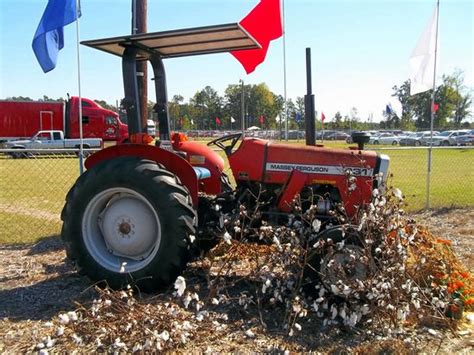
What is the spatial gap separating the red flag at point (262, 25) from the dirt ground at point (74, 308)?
5269 mm

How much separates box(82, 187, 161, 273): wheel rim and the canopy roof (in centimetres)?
128

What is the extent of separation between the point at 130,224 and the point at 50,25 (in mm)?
3437

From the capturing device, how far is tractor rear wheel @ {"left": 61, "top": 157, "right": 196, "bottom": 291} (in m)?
3.63

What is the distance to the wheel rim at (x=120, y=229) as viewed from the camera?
3.88 m

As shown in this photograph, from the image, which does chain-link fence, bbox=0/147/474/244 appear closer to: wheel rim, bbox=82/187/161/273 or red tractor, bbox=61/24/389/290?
red tractor, bbox=61/24/389/290

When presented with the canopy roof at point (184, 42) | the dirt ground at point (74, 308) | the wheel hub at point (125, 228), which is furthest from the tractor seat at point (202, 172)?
the dirt ground at point (74, 308)

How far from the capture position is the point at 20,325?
326 centimetres

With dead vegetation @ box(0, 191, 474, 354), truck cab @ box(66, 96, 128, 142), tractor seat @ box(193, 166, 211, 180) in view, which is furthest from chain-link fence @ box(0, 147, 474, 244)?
truck cab @ box(66, 96, 128, 142)

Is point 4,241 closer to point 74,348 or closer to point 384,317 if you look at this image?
point 74,348

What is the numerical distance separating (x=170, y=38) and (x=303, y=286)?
2.29 meters

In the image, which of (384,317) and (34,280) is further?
(34,280)

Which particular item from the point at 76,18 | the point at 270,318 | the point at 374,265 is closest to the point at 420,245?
the point at 374,265

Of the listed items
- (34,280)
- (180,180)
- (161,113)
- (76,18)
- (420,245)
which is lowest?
(34,280)

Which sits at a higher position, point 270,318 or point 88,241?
point 88,241
